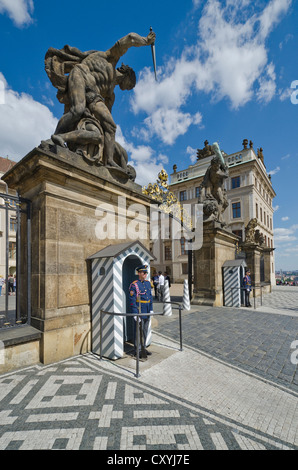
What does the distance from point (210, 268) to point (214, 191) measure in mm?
4410

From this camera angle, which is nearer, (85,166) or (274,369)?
(274,369)

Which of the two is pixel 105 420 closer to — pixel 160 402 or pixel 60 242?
pixel 160 402

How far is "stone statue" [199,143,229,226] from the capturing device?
12.4 metres

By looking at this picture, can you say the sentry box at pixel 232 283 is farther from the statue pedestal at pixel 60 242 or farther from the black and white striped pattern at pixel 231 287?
the statue pedestal at pixel 60 242

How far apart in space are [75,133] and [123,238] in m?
2.74

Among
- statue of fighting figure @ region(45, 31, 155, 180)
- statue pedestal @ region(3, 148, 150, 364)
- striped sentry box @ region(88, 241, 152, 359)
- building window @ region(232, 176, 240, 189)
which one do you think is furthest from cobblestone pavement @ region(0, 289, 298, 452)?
building window @ region(232, 176, 240, 189)

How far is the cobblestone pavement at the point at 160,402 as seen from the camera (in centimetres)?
240

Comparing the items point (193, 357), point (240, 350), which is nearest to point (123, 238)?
point (193, 357)

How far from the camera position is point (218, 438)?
7.96ft

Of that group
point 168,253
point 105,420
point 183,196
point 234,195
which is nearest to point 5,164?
point 168,253

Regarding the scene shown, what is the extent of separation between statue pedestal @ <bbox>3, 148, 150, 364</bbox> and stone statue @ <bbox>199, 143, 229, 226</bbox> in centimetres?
815

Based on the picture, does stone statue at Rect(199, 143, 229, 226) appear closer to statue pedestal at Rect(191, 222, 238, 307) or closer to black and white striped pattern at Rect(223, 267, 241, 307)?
statue pedestal at Rect(191, 222, 238, 307)

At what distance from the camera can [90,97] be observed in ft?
19.1

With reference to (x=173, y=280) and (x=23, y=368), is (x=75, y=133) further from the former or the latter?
(x=173, y=280)
